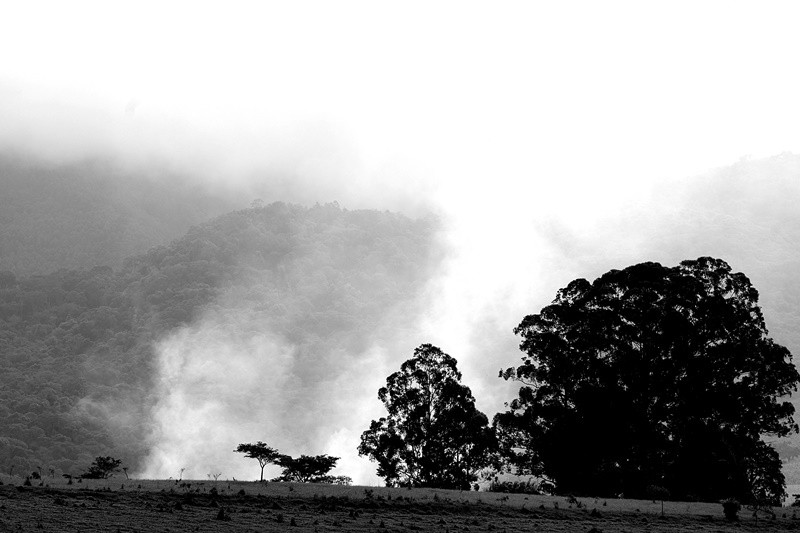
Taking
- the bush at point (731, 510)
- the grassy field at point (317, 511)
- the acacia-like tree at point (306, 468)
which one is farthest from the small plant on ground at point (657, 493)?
the acacia-like tree at point (306, 468)

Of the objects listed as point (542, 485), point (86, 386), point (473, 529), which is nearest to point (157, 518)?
point (473, 529)

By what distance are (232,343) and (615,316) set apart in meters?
148

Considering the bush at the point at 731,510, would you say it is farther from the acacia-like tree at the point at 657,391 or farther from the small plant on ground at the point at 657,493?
the acacia-like tree at the point at 657,391

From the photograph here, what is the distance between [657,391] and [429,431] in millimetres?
14895

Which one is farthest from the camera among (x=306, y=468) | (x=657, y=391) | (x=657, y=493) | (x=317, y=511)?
(x=306, y=468)

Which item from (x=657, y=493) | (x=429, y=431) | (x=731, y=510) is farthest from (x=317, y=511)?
(x=429, y=431)

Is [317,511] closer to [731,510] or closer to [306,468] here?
[731,510]

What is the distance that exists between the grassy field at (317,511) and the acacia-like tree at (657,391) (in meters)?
11.7

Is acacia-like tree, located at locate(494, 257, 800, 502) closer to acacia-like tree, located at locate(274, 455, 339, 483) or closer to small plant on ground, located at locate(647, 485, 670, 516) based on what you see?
small plant on ground, located at locate(647, 485, 670, 516)

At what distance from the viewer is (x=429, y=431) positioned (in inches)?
2147

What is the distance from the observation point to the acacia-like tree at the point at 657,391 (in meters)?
46.3

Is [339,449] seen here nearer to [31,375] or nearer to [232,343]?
[232,343]

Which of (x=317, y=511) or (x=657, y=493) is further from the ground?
(x=657, y=493)

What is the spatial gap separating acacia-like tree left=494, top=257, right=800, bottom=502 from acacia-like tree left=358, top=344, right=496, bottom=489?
226 cm
